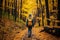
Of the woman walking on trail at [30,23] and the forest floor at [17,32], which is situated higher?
the woman walking on trail at [30,23]

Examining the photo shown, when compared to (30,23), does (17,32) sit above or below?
below

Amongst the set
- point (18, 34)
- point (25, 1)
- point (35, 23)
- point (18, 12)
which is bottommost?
point (18, 34)

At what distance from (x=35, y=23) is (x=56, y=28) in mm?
664

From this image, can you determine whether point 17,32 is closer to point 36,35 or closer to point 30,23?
A: point 30,23

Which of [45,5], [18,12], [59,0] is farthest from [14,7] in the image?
[59,0]

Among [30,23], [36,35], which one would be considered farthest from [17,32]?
[36,35]

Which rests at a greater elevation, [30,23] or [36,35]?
[30,23]

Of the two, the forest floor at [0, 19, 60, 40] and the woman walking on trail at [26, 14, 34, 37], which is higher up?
the woman walking on trail at [26, 14, 34, 37]

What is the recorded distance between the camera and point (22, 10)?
5.27 m

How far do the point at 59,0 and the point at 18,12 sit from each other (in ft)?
4.48

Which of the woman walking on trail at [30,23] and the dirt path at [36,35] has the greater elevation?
the woman walking on trail at [30,23]

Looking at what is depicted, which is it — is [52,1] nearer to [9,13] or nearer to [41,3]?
[41,3]

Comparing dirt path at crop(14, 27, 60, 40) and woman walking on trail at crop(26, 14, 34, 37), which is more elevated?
woman walking on trail at crop(26, 14, 34, 37)

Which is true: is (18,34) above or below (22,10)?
below
